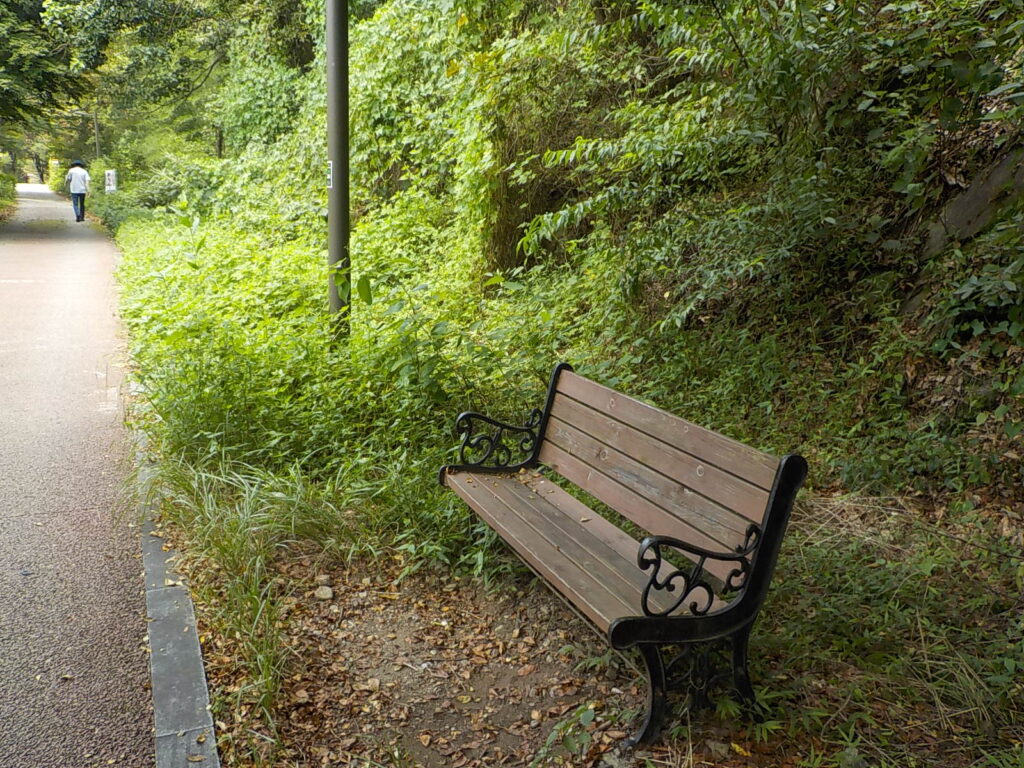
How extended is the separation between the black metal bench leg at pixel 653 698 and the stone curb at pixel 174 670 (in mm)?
1460

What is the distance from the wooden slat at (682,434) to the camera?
9.09ft

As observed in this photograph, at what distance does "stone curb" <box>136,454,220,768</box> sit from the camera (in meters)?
2.74

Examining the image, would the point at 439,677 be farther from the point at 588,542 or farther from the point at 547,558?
the point at 588,542

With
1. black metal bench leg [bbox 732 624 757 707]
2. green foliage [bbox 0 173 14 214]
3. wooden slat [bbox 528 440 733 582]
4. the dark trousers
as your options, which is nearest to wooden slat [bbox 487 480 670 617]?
wooden slat [bbox 528 440 733 582]

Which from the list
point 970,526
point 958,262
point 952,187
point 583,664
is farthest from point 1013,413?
point 583,664

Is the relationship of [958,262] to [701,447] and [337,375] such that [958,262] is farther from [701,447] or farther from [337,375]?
[337,375]

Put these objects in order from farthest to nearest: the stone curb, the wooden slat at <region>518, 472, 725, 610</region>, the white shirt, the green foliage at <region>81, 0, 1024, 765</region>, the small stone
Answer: the white shirt, the small stone, the green foliage at <region>81, 0, 1024, 765</region>, the wooden slat at <region>518, 472, 725, 610</region>, the stone curb

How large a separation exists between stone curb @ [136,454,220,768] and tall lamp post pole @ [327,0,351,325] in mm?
2384

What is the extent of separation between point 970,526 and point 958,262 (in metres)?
1.82

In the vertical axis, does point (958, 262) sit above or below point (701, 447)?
above

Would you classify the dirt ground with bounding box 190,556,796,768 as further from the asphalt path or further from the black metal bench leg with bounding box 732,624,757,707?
the asphalt path

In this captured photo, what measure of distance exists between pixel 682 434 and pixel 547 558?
73 cm

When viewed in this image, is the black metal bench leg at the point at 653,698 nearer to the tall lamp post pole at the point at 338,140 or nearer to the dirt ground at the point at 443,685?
the dirt ground at the point at 443,685

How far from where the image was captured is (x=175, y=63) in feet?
69.6
